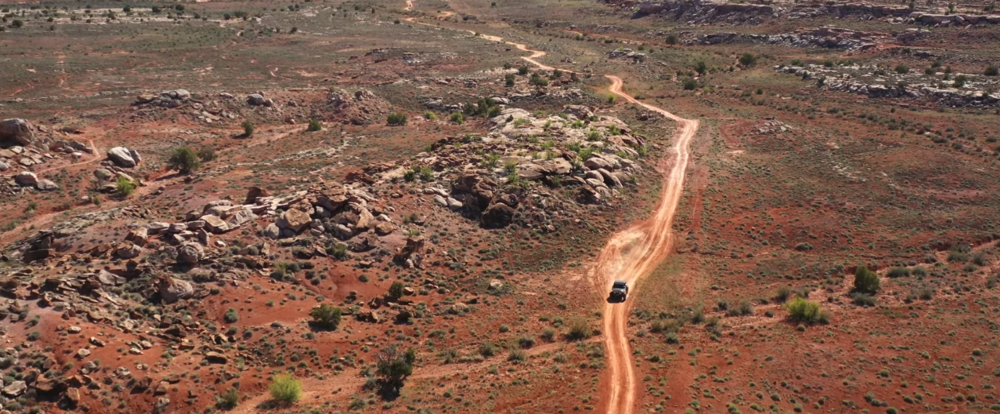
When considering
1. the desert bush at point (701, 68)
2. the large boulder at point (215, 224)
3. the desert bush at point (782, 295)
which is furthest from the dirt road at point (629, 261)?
the desert bush at point (701, 68)

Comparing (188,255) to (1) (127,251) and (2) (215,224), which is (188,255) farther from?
(2) (215,224)

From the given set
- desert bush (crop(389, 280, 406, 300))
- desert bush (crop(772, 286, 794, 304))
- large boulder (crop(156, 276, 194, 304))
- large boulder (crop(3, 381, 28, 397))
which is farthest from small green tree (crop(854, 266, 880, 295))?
large boulder (crop(3, 381, 28, 397))

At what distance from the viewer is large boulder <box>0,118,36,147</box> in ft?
171

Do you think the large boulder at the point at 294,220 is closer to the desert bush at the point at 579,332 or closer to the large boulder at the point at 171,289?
the large boulder at the point at 171,289

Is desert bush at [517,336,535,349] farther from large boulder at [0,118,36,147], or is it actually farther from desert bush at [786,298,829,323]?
large boulder at [0,118,36,147]

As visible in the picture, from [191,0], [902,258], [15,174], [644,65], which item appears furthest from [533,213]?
[191,0]

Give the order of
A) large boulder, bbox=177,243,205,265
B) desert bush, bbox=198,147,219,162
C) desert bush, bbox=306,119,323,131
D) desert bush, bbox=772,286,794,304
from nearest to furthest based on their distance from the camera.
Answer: large boulder, bbox=177,243,205,265, desert bush, bbox=772,286,794,304, desert bush, bbox=198,147,219,162, desert bush, bbox=306,119,323,131

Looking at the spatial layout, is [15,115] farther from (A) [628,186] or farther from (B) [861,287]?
(B) [861,287]

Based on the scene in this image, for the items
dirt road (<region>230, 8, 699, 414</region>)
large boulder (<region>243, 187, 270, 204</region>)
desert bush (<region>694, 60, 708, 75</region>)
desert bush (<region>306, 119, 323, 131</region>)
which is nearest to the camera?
dirt road (<region>230, 8, 699, 414</region>)

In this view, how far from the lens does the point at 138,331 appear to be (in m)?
27.7

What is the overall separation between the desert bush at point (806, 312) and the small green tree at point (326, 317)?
2571cm

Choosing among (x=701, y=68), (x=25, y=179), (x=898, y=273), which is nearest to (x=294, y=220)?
(x=25, y=179)

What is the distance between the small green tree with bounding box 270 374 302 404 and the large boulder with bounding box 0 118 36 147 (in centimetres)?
4509

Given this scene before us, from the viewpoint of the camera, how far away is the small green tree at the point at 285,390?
25344 mm
